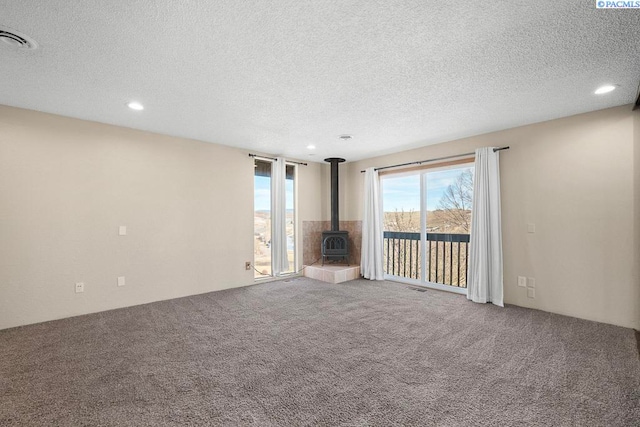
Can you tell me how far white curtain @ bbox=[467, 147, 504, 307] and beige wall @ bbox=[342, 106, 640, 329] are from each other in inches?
5.6

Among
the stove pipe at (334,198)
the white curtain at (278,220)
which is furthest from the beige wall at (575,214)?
the white curtain at (278,220)

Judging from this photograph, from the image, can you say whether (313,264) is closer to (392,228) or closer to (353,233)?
(353,233)

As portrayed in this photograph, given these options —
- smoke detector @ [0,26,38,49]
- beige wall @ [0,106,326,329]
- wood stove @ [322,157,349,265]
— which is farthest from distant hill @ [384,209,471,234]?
smoke detector @ [0,26,38,49]

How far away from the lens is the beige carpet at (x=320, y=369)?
1692 mm

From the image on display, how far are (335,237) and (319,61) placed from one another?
13.1 ft

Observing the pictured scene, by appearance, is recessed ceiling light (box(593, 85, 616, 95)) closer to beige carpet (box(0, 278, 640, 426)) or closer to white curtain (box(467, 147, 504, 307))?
white curtain (box(467, 147, 504, 307))

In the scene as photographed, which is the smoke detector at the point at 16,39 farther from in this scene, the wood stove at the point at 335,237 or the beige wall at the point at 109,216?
the wood stove at the point at 335,237

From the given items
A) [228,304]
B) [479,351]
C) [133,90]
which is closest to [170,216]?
[228,304]

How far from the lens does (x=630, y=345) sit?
255 cm

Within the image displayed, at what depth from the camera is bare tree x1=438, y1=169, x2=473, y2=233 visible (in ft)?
14.4

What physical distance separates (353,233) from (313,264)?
1061 mm

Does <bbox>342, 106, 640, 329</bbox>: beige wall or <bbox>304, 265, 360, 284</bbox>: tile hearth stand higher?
<bbox>342, 106, 640, 329</bbox>: beige wall

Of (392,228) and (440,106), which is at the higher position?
(440,106)

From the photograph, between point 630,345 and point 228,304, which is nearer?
point 630,345
